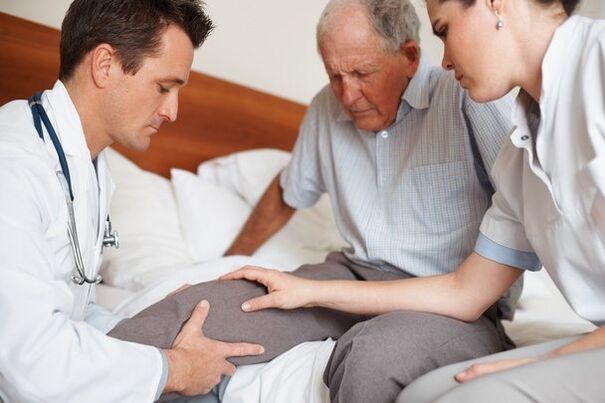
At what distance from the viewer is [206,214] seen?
6.52 ft

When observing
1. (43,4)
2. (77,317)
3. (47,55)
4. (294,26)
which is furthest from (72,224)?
(294,26)

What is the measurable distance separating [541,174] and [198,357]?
2.11 feet

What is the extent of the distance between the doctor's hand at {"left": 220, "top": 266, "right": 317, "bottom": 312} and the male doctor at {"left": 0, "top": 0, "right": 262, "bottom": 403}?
0.30 feet

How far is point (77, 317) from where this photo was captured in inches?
46.4

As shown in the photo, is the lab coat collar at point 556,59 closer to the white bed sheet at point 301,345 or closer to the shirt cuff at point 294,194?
the white bed sheet at point 301,345

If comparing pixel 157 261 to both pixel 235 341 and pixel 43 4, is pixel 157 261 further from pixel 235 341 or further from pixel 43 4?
pixel 43 4

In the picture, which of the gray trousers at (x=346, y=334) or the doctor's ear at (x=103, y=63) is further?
the doctor's ear at (x=103, y=63)

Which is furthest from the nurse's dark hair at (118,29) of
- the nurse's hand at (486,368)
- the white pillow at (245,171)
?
the white pillow at (245,171)

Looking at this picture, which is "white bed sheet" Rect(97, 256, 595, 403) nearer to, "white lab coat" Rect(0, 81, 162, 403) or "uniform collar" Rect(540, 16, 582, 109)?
"white lab coat" Rect(0, 81, 162, 403)

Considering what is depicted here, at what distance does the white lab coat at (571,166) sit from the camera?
0.93m

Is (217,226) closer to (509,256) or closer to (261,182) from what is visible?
(261,182)

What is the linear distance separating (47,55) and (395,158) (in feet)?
3.41

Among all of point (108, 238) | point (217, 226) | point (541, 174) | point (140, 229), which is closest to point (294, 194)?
point (217, 226)

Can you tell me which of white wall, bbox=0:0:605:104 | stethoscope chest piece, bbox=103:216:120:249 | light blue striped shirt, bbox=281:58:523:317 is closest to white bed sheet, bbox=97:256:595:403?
light blue striped shirt, bbox=281:58:523:317
